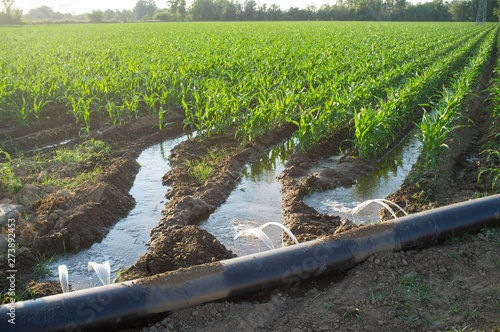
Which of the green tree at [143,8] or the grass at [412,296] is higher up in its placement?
the green tree at [143,8]

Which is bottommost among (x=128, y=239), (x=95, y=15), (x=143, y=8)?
(x=128, y=239)

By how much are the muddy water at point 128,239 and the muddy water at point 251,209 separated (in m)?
0.64

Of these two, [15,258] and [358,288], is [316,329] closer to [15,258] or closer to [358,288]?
[358,288]

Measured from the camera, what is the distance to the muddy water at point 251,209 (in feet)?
12.1

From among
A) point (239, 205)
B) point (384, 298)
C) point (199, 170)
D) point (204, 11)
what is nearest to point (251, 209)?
point (239, 205)

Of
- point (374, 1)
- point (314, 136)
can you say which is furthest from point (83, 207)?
point (374, 1)

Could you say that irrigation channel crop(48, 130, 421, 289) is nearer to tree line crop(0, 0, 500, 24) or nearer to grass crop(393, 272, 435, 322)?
grass crop(393, 272, 435, 322)

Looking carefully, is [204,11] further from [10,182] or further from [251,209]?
[251,209]

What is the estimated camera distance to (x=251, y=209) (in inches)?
172

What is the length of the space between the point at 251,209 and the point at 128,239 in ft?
4.59

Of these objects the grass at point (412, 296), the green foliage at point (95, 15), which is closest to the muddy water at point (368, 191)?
the grass at point (412, 296)
